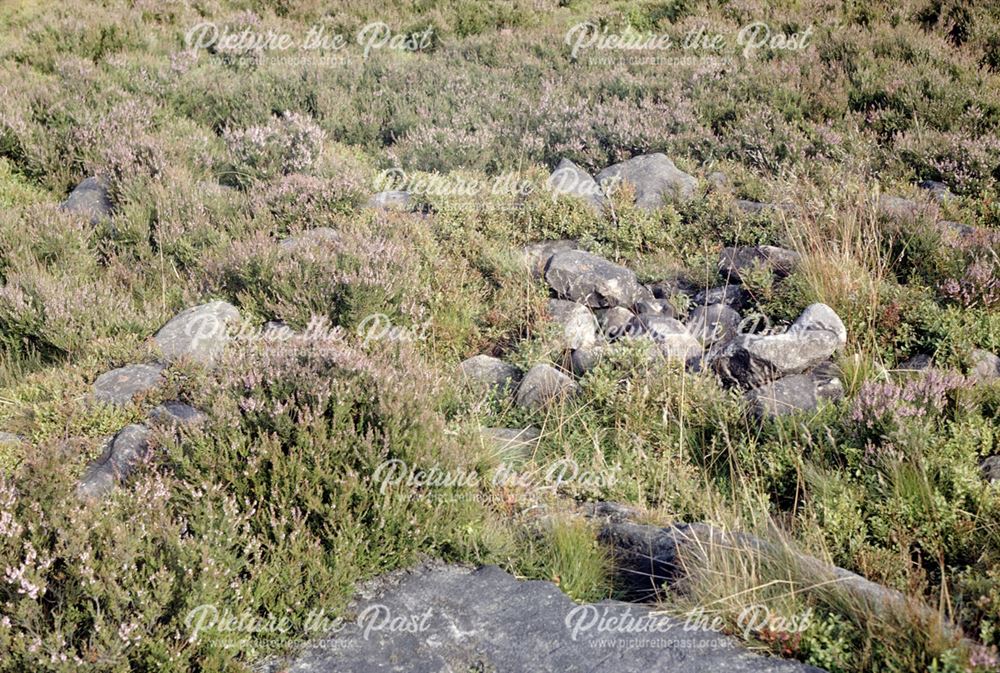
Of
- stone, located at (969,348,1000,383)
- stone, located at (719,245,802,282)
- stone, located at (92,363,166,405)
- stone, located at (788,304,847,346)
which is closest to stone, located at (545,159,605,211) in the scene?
stone, located at (719,245,802,282)

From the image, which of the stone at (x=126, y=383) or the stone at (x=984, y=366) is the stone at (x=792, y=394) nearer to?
the stone at (x=984, y=366)

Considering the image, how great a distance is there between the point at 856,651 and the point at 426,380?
Result: 307cm

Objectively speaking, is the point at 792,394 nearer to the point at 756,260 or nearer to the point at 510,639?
the point at 756,260

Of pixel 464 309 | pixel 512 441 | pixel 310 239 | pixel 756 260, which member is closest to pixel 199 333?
pixel 310 239

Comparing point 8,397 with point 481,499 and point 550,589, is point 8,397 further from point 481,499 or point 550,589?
point 550,589

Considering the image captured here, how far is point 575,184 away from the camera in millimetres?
9430

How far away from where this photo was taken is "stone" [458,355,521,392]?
251 inches

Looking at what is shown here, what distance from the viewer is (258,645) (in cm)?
375

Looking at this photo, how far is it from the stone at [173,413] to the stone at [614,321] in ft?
11.1

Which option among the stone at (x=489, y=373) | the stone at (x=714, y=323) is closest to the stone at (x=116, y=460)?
the stone at (x=489, y=373)

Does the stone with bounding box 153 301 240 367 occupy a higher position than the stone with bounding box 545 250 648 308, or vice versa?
the stone with bounding box 545 250 648 308

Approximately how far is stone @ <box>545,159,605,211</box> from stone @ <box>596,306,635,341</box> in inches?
78.3

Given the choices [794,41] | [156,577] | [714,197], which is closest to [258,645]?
[156,577]

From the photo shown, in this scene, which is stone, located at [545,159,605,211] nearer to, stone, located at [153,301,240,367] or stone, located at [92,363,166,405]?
stone, located at [153,301,240,367]
